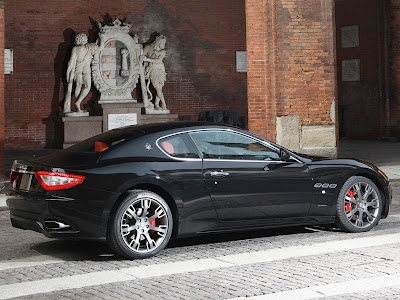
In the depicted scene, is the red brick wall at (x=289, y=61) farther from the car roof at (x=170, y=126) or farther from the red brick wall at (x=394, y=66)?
the red brick wall at (x=394, y=66)

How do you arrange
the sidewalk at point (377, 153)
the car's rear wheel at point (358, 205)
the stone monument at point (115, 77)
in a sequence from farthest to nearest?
the stone monument at point (115, 77)
the sidewalk at point (377, 153)
the car's rear wheel at point (358, 205)

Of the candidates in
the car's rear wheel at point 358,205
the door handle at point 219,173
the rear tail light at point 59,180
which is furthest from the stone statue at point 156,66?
the rear tail light at point 59,180

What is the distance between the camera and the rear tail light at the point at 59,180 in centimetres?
724

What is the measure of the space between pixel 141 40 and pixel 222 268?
2100 centimetres

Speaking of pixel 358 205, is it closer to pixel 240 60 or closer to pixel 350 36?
pixel 240 60

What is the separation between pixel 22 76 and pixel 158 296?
70.9 ft

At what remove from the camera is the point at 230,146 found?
8.19 m

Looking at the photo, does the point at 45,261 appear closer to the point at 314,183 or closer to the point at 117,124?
the point at 314,183

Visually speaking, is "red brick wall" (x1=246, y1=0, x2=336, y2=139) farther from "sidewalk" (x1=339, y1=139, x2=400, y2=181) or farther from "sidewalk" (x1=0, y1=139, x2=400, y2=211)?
"sidewalk" (x1=0, y1=139, x2=400, y2=211)

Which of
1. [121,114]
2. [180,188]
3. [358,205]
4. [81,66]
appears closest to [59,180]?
[180,188]

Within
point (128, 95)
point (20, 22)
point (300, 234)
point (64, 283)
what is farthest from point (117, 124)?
point (64, 283)

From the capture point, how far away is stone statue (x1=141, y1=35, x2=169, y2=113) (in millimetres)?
26219

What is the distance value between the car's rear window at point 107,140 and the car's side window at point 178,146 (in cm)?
28

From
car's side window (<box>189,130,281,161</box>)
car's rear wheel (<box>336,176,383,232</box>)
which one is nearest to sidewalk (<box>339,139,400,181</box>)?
car's rear wheel (<box>336,176,383,232</box>)
